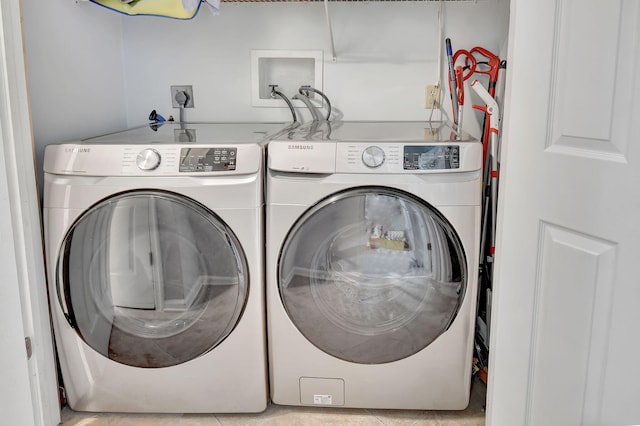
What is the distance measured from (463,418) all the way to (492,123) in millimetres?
1032

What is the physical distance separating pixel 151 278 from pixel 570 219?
4.09 ft

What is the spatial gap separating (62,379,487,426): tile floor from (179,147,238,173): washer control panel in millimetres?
842

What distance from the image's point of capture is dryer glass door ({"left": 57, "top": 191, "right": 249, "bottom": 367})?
5.62 feet

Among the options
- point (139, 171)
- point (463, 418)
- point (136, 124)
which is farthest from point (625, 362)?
point (136, 124)

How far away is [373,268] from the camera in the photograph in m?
1.73

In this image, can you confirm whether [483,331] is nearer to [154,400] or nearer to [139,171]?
[154,400]

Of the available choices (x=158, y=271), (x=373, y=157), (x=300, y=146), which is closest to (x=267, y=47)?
(x=300, y=146)

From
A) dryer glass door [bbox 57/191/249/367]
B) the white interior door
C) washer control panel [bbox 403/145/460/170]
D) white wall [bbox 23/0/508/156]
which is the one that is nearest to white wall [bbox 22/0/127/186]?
white wall [bbox 23/0/508/156]

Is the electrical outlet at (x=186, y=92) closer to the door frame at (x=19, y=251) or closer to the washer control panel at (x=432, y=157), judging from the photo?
the door frame at (x=19, y=251)

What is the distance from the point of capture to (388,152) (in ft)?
5.47

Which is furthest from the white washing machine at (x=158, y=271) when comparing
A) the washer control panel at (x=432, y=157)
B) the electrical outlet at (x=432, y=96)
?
the electrical outlet at (x=432, y=96)

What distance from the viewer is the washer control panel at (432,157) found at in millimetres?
1660

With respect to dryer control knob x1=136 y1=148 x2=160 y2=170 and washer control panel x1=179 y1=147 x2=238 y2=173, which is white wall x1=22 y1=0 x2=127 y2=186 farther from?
washer control panel x1=179 y1=147 x2=238 y2=173

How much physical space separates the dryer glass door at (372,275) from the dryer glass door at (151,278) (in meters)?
0.20
